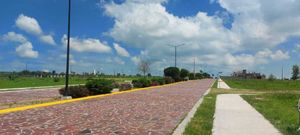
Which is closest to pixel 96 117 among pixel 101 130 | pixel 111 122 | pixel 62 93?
pixel 111 122

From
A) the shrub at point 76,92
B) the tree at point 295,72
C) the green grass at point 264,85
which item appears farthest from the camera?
the tree at point 295,72

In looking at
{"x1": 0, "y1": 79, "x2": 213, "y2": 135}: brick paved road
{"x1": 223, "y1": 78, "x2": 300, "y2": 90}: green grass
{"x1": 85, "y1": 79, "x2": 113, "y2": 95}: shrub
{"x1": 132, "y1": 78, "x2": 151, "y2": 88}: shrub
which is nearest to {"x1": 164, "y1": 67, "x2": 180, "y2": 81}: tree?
{"x1": 223, "y1": 78, "x2": 300, "y2": 90}: green grass

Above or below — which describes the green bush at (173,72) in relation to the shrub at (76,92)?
above

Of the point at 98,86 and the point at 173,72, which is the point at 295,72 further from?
the point at 98,86

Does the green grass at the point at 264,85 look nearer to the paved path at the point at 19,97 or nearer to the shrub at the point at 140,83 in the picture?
the shrub at the point at 140,83

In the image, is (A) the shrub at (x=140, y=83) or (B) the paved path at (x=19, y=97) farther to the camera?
(A) the shrub at (x=140, y=83)

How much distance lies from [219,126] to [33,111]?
7083mm

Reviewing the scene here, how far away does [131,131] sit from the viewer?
1156 centimetres

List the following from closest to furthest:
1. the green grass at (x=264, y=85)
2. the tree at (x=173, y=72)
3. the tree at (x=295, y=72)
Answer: the green grass at (x=264, y=85) < the tree at (x=173, y=72) < the tree at (x=295, y=72)

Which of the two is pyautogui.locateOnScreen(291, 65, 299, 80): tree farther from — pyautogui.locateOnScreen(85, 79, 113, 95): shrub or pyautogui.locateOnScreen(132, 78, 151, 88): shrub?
pyautogui.locateOnScreen(85, 79, 113, 95): shrub

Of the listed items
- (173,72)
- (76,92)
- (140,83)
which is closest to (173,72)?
(173,72)

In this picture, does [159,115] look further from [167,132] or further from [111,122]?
[167,132]

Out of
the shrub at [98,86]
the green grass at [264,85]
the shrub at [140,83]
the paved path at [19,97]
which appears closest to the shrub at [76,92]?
the paved path at [19,97]

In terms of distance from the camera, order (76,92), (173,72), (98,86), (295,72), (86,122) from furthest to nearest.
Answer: (295,72), (173,72), (98,86), (76,92), (86,122)
